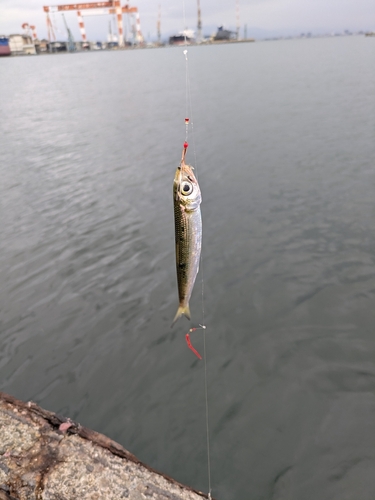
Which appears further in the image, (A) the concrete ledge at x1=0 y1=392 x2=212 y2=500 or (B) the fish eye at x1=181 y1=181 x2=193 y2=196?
(B) the fish eye at x1=181 y1=181 x2=193 y2=196

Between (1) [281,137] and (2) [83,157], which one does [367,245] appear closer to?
(1) [281,137]

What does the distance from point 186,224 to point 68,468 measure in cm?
254

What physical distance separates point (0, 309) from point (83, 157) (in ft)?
35.9

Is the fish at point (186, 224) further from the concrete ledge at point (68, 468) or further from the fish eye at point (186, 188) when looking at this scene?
the concrete ledge at point (68, 468)

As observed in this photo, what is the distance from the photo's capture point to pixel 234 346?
627cm

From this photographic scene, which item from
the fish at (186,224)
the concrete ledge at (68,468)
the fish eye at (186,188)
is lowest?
the concrete ledge at (68,468)

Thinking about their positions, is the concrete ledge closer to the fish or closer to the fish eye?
the fish

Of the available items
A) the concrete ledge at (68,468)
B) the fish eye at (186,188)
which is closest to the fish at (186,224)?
the fish eye at (186,188)

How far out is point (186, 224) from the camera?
11.3 feet

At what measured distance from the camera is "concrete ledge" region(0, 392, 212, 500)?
3078mm

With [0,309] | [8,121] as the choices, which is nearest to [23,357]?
[0,309]

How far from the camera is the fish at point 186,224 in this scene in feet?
10.5

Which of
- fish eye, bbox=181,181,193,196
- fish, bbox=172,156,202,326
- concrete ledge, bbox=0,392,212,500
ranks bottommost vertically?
concrete ledge, bbox=0,392,212,500

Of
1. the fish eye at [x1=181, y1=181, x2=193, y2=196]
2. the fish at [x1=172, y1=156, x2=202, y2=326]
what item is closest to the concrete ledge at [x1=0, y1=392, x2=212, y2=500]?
the fish at [x1=172, y1=156, x2=202, y2=326]
